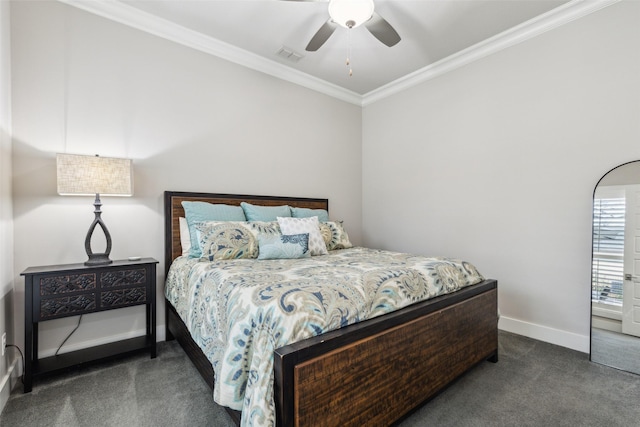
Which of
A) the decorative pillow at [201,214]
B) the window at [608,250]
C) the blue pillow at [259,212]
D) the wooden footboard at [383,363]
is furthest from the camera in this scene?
the blue pillow at [259,212]

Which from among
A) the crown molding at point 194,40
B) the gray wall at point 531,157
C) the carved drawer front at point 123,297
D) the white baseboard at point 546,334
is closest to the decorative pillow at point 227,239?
the carved drawer front at point 123,297

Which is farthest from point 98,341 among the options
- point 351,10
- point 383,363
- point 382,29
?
point 382,29

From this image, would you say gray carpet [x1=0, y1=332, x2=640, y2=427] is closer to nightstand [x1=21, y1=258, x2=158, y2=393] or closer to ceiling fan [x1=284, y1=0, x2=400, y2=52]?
nightstand [x1=21, y1=258, x2=158, y2=393]

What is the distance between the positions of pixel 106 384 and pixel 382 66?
3.85 meters

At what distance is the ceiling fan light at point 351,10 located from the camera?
1.88 m

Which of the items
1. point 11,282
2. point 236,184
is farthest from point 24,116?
point 236,184

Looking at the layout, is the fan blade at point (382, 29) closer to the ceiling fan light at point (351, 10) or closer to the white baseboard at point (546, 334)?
the ceiling fan light at point (351, 10)

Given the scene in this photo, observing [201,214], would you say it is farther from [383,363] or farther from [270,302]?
[383,363]

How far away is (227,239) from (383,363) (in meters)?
1.49

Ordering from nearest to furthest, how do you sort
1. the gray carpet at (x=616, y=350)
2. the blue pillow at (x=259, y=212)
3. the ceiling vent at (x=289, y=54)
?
the gray carpet at (x=616, y=350)
the blue pillow at (x=259, y=212)
the ceiling vent at (x=289, y=54)

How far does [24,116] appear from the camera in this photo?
216 cm

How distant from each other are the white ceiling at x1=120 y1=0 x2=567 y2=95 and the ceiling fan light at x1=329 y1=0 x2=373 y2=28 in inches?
20.0

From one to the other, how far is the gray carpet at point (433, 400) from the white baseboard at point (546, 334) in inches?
9.3

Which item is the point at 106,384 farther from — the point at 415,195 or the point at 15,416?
the point at 415,195
